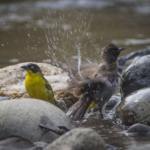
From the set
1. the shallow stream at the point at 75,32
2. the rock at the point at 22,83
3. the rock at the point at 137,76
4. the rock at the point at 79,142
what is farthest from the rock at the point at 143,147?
the rock at the point at 22,83

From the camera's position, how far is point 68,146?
3.05 metres

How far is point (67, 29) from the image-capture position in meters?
15.2

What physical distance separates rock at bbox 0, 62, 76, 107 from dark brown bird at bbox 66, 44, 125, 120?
0.45 m

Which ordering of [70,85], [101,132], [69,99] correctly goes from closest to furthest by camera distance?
[101,132], [70,85], [69,99]

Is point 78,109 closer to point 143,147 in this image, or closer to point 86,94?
point 86,94

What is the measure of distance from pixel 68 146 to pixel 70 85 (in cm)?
277

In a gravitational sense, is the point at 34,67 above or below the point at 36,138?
above

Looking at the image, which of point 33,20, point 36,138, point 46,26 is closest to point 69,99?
point 36,138

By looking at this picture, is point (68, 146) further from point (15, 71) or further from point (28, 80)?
A: point (15, 71)

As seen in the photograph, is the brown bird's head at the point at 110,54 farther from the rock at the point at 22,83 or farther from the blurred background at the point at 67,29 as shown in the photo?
the blurred background at the point at 67,29

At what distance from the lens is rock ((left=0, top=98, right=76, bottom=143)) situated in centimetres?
360

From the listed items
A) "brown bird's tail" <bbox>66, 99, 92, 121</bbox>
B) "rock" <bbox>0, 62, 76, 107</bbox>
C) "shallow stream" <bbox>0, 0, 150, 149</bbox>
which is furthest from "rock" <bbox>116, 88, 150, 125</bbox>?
"rock" <bbox>0, 62, 76, 107</bbox>

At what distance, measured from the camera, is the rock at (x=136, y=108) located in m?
4.60

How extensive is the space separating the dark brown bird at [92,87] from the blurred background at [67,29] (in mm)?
2036
